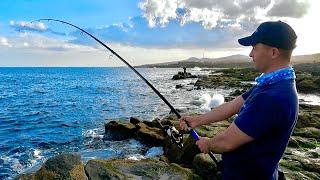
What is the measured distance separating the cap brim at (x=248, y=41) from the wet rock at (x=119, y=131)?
675 inches

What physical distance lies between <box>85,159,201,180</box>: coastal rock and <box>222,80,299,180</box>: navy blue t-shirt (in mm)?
5306

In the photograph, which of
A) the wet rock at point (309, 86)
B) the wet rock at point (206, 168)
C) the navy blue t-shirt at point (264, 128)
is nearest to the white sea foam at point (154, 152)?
the wet rock at point (206, 168)

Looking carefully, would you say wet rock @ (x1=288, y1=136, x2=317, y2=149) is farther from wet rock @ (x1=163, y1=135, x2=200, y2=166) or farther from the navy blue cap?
the navy blue cap

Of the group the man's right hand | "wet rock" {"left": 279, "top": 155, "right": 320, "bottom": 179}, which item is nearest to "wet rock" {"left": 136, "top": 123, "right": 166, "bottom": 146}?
"wet rock" {"left": 279, "top": 155, "right": 320, "bottom": 179}

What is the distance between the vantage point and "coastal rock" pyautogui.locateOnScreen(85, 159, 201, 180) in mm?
8844

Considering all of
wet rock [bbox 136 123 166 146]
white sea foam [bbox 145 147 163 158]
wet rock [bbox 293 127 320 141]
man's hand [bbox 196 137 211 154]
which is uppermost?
man's hand [bbox 196 137 211 154]

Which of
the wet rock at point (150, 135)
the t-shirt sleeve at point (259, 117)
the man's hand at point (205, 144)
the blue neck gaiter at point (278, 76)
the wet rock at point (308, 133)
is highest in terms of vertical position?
the blue neck gaiter at point (278, 76)

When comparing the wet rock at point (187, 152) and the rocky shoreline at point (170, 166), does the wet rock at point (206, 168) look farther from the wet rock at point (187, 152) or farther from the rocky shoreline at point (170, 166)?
the wet rock at point (187, 152)

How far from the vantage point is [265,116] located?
3.30m

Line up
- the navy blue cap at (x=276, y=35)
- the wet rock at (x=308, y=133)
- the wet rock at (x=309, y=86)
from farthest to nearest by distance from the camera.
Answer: the wet rock at (x=309, y=86), the wet rock at (x=308, y=133), the navy blue cap at (x=276, y=35)

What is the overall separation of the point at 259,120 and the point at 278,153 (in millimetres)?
538

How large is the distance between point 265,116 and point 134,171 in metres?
6.27

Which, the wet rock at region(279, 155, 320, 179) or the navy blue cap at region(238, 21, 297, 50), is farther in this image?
the wet rock at region(279, 155, 320, 179)

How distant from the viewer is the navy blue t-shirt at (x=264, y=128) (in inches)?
130
